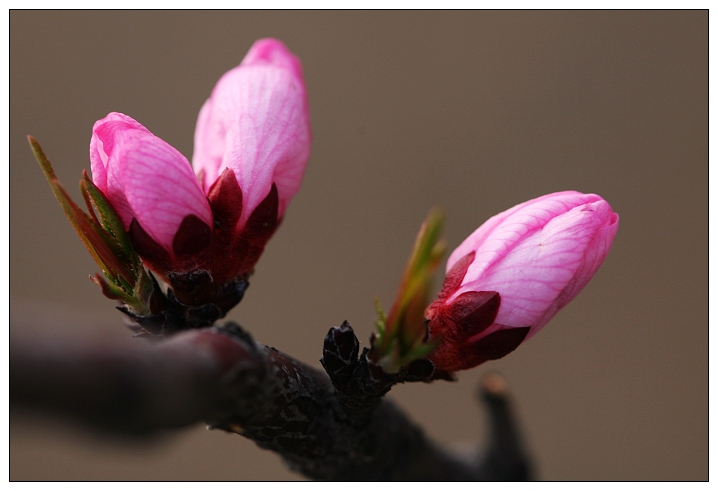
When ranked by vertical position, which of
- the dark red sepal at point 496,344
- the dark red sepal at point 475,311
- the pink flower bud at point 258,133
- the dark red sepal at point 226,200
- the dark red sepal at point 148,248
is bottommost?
the dark red sepal at point 496,344

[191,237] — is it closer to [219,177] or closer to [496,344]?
[219,177]

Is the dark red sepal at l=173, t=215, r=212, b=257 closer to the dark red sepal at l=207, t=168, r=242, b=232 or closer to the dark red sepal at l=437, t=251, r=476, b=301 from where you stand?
the dark red sepal at l=207, t=168, r=242, b=232

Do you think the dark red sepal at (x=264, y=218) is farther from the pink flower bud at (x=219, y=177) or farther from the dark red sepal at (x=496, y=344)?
the dark red sepal at (x=496, y=344)

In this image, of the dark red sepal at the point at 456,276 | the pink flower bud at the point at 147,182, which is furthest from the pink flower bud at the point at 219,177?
the dark red sepal at the point at 456,276

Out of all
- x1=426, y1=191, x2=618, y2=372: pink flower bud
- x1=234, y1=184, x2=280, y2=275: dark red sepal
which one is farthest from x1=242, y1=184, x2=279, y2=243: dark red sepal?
x1=426, y1=191, x2=618, y2=372: pink flower bud

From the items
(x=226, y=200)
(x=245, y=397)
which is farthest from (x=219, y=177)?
(x=245, y=397)

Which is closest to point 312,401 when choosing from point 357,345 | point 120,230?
point 357,345
